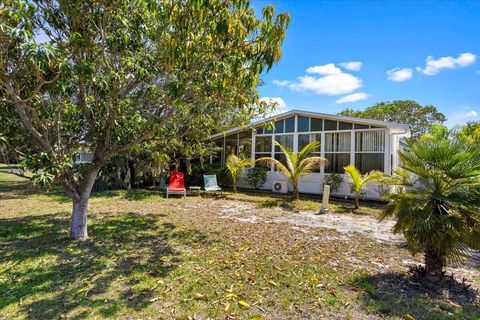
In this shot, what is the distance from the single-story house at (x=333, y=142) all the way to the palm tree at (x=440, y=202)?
22.9ft

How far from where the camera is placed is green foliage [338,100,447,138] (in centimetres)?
3366

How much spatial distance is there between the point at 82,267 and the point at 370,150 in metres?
11.5

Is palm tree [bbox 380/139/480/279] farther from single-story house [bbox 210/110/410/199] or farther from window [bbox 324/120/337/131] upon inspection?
window [bbox 324/120/337/131]

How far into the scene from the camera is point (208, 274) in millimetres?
4203

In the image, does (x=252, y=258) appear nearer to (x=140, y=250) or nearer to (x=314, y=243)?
(x=314, y=243)

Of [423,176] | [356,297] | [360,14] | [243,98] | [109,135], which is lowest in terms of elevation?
[356,297]

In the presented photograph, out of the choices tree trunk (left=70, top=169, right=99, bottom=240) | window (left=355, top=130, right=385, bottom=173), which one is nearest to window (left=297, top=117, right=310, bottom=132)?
window (left=355, top=130, right=385, bottom=173)

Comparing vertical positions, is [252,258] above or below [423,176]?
below

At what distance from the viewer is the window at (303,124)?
14.0m

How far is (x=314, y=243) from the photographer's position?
5867 mm

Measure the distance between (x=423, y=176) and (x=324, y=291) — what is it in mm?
2163

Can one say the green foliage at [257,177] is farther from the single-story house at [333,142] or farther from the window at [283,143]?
the window at [283,143]

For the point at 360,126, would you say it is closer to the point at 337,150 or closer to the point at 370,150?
the point at 370,150

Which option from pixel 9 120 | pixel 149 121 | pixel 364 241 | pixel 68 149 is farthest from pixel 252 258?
pixel 9 120
